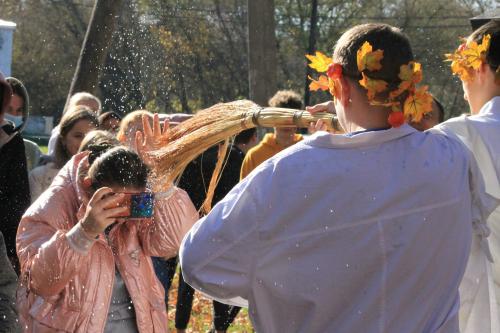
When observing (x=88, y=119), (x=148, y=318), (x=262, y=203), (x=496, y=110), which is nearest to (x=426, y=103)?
(x=262, y=203)

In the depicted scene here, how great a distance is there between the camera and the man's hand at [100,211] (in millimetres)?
4074

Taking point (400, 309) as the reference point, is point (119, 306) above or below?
below

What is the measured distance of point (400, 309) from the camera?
285 cm

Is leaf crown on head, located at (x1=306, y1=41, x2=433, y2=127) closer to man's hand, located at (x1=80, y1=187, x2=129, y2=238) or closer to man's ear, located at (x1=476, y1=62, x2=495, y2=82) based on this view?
man's ear, located at (x1=476, y1=62, x2=495, y2=82)

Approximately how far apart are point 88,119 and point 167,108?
20.9m

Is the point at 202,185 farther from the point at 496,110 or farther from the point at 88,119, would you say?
the point at 496,110

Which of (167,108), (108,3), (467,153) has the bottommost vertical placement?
(167,108)

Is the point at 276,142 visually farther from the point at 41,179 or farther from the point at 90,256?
the point at 90,256

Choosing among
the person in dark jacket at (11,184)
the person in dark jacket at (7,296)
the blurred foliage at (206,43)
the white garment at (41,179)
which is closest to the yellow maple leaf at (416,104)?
the person in dark jacket at (7,296)

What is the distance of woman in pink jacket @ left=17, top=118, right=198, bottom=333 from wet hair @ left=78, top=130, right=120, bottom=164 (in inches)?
1.6

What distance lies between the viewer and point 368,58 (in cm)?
281

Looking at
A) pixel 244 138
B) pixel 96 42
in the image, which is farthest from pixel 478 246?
pixel 96 42

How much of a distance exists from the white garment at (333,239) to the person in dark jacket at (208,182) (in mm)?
4785

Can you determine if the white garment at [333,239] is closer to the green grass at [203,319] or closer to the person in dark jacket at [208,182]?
the person in dark jacket at [208,182]
